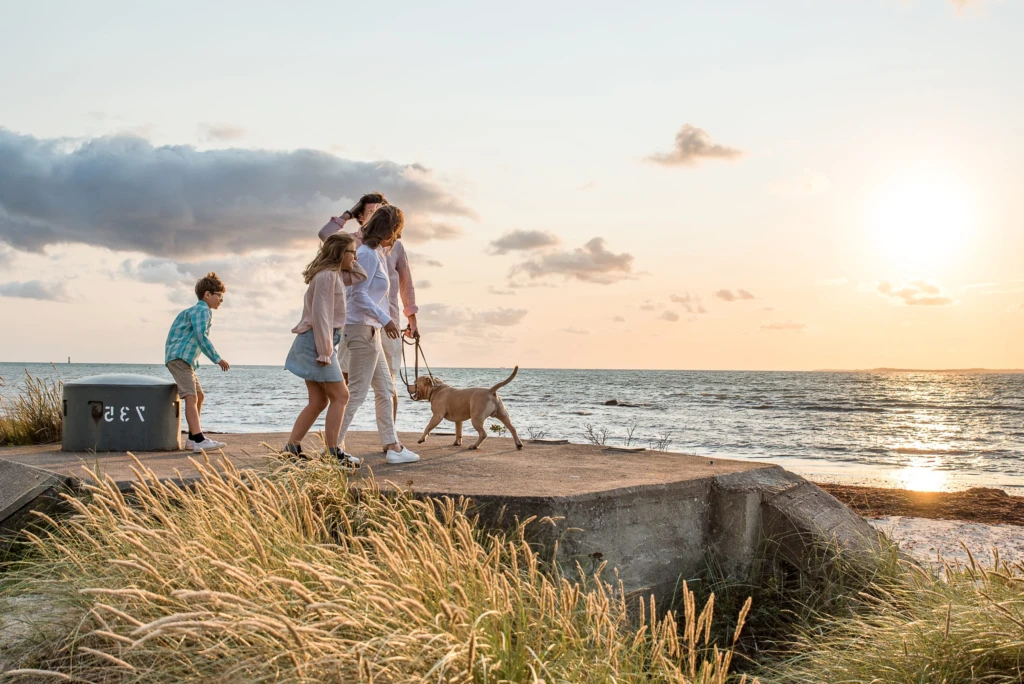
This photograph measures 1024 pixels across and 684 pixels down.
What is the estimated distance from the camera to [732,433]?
84.8 feet

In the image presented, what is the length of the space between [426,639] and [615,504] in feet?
9.11

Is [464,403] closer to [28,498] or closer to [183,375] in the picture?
[183,375]

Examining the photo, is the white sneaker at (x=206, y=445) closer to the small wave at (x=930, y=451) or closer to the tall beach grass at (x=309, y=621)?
the tall beach grass at (x=309, y=621)

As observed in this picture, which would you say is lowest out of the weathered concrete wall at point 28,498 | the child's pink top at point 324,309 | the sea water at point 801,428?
the sea water at point 801,428

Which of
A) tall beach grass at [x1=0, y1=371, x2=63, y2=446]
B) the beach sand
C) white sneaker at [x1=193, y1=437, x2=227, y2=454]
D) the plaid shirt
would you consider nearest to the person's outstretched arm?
the plaid shirt

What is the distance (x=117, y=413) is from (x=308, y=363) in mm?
2712

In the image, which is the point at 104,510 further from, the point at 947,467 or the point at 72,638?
the point at 947,467

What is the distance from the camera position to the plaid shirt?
25.4ft

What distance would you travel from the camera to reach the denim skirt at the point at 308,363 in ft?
20.8

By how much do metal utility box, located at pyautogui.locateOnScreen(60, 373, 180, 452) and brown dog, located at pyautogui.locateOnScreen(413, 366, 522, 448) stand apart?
8.41 ft

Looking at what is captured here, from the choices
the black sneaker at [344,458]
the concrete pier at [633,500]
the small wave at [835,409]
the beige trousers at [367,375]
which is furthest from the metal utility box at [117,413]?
the small wave at [835,409]

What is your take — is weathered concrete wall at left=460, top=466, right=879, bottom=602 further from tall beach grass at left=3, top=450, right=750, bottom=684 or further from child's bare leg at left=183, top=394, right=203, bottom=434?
child's bare leg at left=183, top=394, right=203, bottom=434

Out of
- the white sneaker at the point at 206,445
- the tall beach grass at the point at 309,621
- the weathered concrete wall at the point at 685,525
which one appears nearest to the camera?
the tall beach grass at the point at 309,621

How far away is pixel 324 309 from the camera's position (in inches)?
247
